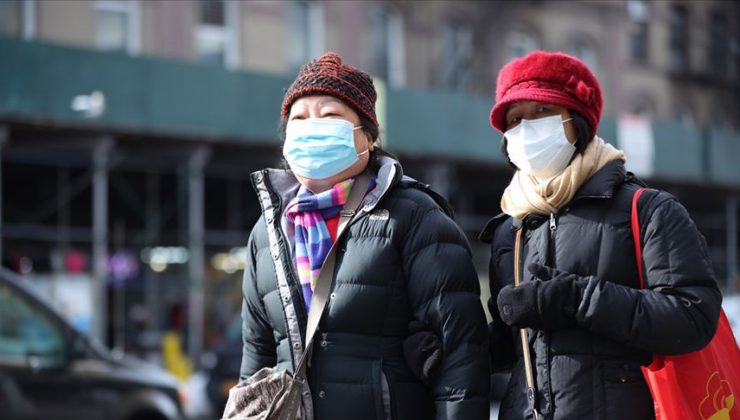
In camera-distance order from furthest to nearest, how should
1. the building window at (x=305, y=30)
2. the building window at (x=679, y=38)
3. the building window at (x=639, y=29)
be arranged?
the building window at (x=679, y=38)
the building window at (x=639, y=29)
the building window at (x=305, y=30)

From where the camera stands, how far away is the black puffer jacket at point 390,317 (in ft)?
12.4

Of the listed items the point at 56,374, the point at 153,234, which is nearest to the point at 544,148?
the point at 56,374

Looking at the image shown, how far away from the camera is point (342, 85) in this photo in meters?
4.02

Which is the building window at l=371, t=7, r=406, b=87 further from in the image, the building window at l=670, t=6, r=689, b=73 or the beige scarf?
the beige scarf

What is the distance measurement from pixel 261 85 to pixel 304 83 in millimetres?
15870

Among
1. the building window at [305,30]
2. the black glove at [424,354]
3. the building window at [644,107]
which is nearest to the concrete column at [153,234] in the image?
the building window at [305,30]

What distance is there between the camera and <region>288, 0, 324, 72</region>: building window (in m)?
24.4

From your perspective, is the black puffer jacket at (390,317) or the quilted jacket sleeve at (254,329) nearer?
the black puffer jacket at (390,317)

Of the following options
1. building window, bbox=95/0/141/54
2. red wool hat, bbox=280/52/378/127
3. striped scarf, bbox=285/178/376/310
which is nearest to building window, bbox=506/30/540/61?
building window, bbox=95/0/141/54

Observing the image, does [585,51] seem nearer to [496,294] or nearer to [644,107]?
[644,107]

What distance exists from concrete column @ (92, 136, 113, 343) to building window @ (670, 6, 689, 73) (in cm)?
2101

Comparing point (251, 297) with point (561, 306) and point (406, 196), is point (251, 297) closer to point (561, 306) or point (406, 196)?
point (406, 196)

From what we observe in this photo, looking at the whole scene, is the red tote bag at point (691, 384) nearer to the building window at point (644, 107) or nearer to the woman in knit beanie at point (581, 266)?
the woman in knit beanie at point (581, 266)

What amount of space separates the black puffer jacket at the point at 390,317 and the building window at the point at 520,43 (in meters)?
25.7
